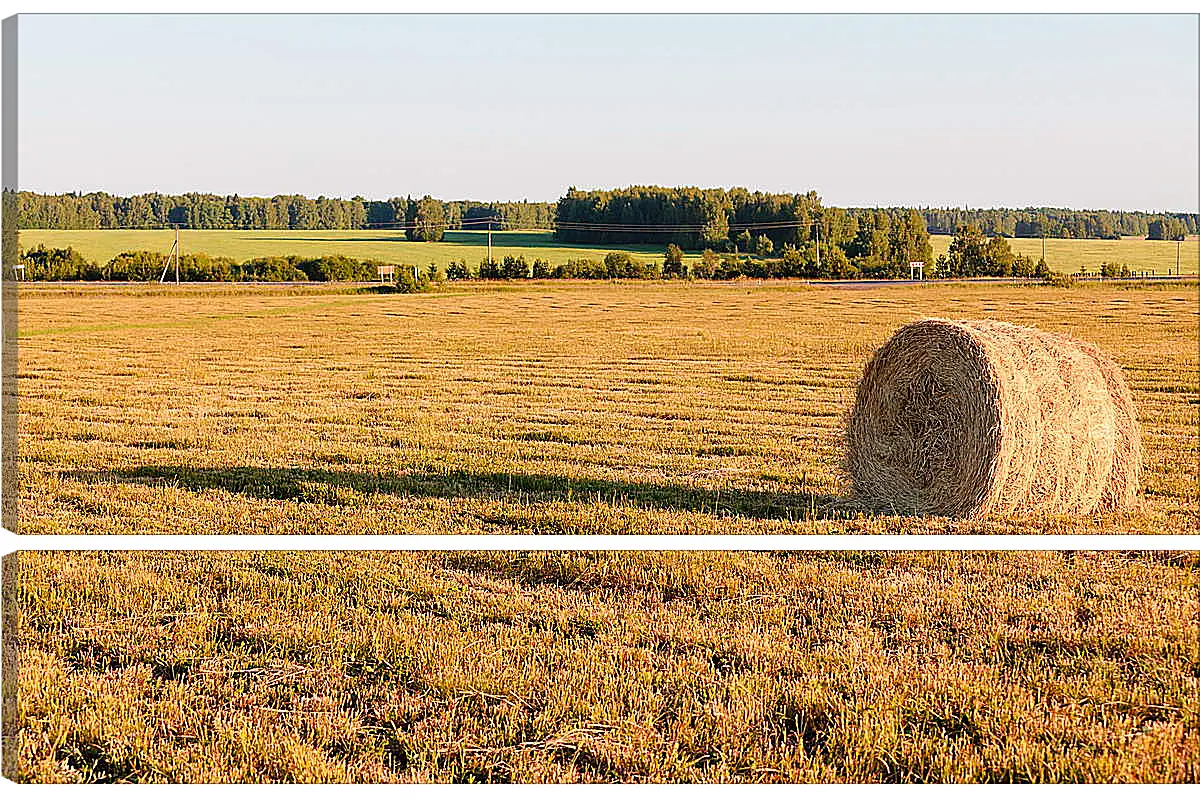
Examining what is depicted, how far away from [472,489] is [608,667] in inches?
91.1

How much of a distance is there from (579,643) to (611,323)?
1610 cm

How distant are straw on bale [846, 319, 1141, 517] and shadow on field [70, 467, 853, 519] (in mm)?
325

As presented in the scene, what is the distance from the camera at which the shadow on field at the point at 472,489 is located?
15.0 feet

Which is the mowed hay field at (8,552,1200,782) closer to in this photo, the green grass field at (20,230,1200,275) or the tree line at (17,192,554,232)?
the tree line at (17,192,554,232)

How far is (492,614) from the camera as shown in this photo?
3.06 m

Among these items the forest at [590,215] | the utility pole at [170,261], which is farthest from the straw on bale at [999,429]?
the utility pole at [170,261]

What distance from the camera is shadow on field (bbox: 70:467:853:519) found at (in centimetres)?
457

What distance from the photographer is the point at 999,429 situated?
432 centimetres

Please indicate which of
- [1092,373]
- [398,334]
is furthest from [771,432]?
[398,334]

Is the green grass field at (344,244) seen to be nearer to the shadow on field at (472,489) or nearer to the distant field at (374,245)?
the distant field at (374,245)

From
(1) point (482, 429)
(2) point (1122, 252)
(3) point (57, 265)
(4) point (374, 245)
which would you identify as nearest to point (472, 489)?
(1) point (482, 429)

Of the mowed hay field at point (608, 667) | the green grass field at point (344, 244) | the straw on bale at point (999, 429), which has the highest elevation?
the green grass field at point (344, 244)

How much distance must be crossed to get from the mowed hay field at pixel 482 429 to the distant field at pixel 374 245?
32.8ft

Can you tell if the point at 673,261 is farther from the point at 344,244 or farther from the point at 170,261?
the point at 170,261
